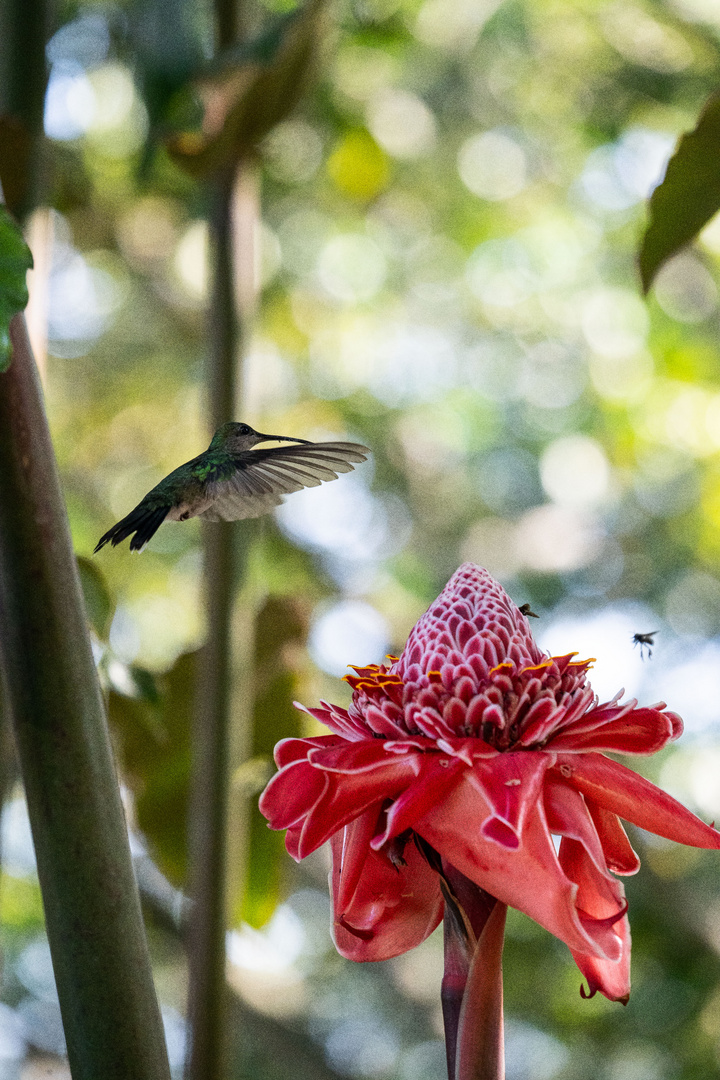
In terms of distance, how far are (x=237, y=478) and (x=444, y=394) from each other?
335 cm

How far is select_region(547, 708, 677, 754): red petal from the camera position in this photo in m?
0.60

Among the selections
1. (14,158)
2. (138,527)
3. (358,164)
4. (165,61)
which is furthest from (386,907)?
(358,164)

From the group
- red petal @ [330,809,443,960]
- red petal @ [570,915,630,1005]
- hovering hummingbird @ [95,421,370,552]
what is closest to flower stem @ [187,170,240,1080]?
hovering hummingbird @ [95,421,370,552]

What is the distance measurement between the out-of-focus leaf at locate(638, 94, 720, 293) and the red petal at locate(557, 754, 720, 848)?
461 millimetres

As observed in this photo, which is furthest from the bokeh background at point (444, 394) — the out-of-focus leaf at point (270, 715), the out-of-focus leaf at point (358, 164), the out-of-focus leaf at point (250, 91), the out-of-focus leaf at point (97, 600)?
the out-of-focus leaf at point (97, 600)

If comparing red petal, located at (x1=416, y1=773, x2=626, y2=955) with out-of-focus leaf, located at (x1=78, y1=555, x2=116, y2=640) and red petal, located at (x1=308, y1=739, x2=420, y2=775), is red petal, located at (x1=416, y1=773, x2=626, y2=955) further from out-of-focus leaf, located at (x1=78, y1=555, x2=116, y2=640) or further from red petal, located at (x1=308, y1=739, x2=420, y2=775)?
out-of-focus leaf, located at (x1=78, y1=555, x2=116, y2=640)

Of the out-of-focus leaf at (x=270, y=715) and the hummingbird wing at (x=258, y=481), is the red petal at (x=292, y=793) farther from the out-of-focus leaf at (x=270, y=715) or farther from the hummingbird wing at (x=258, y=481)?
the out-of-focus leaf at (x=270, y=715)

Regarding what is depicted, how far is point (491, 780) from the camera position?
21.8 inches

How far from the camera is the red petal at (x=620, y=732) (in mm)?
598

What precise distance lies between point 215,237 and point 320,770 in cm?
94

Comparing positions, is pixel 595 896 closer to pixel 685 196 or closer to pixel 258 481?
pixel 258 481

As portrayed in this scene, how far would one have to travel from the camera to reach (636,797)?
0.60 metres

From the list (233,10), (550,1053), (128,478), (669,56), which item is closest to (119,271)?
(128,478)

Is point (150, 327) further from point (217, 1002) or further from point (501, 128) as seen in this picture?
point (217, 1002)
